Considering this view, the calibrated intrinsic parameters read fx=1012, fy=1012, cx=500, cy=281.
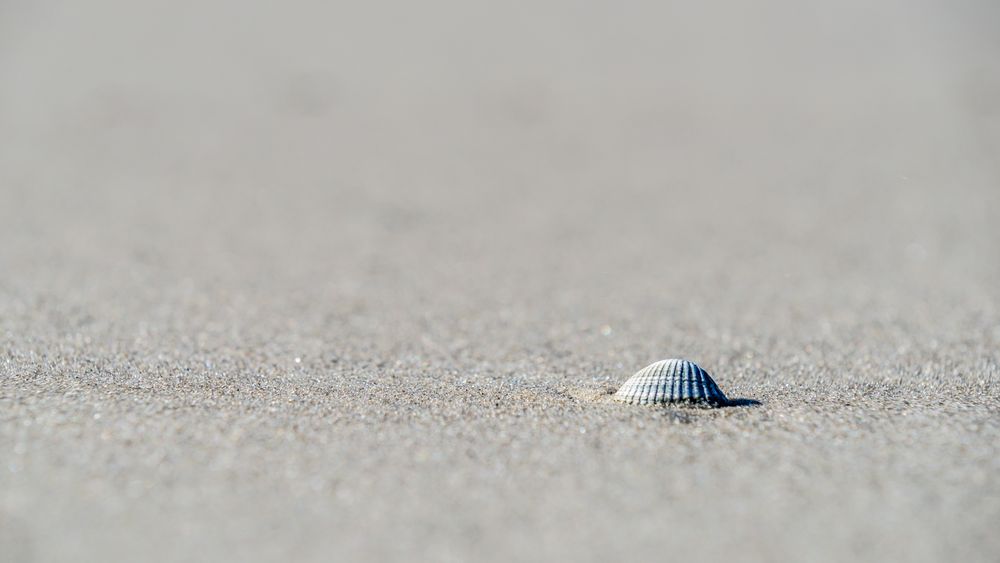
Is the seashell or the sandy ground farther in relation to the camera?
the seashell

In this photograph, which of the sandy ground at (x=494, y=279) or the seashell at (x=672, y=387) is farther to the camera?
the seashell at (x=672, y=387)

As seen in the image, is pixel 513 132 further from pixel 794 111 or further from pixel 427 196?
pixel 794 111

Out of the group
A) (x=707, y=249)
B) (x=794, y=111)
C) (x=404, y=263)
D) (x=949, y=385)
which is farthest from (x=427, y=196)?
(x=949, y=385)

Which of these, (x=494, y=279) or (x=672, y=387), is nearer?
(x=672, y=387)
